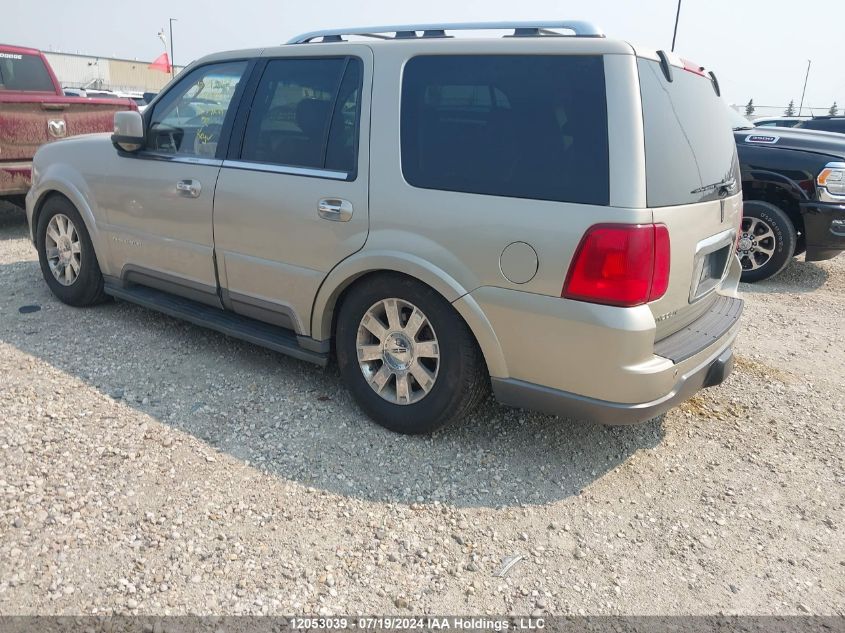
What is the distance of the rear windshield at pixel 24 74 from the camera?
8027 mm

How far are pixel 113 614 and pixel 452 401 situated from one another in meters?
1.60

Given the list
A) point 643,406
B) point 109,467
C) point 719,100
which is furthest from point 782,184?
point 109,467

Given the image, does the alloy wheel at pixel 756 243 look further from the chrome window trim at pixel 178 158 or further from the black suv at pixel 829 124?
the black suv at pixel 829 124

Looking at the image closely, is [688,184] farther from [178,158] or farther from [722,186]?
[178,158]

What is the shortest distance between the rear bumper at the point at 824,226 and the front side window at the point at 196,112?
5.29 meters

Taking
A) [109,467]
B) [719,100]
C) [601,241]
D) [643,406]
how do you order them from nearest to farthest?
[601,241], [643,406], [109,467], [719,100]

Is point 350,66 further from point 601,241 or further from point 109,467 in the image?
point 109,467

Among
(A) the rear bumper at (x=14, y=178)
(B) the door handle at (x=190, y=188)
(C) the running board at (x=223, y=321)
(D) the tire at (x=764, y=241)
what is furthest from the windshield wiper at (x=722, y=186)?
(A) the rear bumper at (x=14, y=178)

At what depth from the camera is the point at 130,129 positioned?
415 cm

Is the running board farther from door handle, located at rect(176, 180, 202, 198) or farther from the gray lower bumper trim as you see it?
the gray lower bumper trim

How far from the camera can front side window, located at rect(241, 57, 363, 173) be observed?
3393mm

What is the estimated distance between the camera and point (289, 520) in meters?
2.78

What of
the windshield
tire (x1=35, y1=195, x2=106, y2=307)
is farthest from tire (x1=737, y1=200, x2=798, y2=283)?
tire (x1=35, y1=195, x2=106, y2=307)

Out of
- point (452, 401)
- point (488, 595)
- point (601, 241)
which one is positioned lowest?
point (488, 595)
